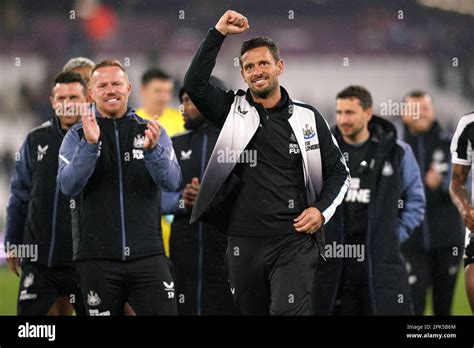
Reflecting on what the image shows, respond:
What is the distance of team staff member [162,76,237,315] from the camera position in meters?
6.70

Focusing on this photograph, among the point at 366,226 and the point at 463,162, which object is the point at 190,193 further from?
the point at 463,162

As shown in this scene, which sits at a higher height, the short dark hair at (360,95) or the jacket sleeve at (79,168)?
the short dark hair at (360,95)

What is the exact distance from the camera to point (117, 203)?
19.4 feet

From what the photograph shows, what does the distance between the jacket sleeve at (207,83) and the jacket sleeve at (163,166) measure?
1.08 ft

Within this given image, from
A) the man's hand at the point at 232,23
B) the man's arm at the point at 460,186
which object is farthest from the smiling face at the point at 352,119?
the man's hand at the point at 232,23

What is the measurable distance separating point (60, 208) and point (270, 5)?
2287mm

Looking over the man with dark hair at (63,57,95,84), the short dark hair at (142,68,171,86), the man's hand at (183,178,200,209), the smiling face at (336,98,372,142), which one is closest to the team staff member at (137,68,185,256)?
the short dark hair at (142,68,171,86)

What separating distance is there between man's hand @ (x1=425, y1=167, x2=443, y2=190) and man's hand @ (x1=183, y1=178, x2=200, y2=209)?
86.6 inches

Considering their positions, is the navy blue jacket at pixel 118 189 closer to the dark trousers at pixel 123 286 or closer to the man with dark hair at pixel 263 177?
the dark trousers at pixel 123 286

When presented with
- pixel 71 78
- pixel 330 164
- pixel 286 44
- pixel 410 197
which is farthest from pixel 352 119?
pixel 71 78

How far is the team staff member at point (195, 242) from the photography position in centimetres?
670

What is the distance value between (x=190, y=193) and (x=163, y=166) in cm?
81

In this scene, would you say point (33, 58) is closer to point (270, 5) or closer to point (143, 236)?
point (270, 5)

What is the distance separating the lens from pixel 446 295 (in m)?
7.84
